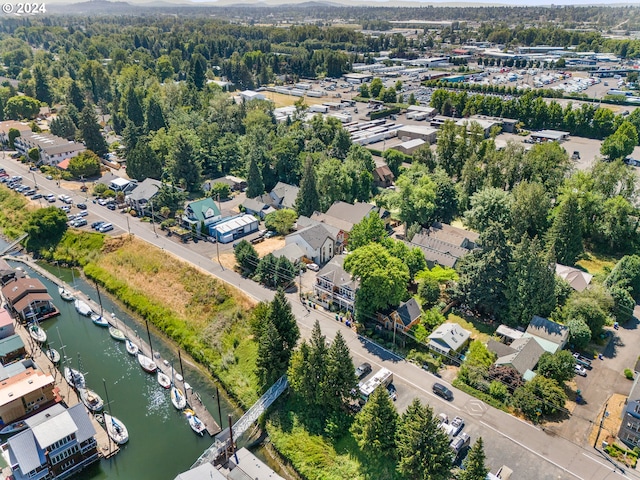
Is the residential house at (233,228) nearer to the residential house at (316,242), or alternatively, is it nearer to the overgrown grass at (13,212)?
the residential house at (316,242)

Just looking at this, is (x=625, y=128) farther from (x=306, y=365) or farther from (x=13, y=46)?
(x=13, y=46)

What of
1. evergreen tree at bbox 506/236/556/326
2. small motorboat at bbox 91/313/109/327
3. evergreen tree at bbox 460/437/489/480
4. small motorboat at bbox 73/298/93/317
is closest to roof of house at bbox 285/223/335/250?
evergreen tree at bbox 506/236/556/326

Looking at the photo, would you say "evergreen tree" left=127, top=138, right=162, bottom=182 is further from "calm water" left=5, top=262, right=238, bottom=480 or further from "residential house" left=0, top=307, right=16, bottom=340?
"residential house" left=0, top=307, right=16, bottom=340

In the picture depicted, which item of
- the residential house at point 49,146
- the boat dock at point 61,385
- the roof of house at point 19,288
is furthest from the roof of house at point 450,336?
the residential house at point 49,146

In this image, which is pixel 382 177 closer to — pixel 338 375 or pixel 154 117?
pixel 154 117

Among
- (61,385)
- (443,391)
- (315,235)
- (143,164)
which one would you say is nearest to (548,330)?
(443,391)

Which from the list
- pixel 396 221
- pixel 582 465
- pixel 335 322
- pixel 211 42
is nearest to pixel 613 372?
pixel 582 465
